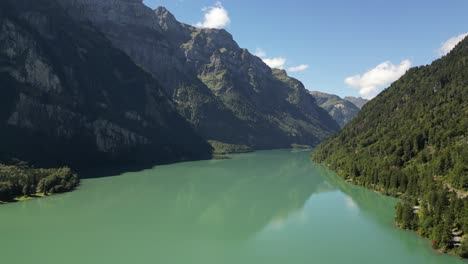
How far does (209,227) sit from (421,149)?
62722 mm

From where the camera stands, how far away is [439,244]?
55.0 m

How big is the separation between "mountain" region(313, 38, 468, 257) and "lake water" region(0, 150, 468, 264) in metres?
3.64

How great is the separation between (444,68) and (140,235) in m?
126

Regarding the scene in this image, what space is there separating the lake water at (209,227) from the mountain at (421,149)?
3.64 meters

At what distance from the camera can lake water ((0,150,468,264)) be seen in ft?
184

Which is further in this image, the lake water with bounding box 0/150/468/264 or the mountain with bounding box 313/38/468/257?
the mountain with bounding box 313/38/468/257

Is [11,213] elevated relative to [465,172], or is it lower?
lower

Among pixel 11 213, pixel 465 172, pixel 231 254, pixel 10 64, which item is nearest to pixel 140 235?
pixel 231 254

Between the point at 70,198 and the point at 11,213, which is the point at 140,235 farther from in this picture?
the point at 70,198

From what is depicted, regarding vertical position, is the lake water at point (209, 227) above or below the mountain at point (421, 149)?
below

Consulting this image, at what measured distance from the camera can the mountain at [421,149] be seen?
62656 mm

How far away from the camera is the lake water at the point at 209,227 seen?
56000mm

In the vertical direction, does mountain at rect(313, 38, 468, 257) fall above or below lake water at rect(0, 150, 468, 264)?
above

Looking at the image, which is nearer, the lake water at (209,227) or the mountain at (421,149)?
the lake water at (209,227)
